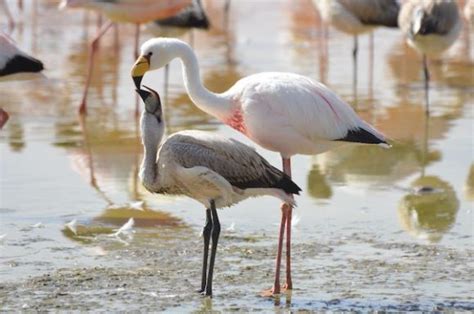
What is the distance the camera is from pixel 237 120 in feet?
24.9

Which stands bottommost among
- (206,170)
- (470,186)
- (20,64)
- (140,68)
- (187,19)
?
(470,186)

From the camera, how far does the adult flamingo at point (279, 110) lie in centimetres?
741

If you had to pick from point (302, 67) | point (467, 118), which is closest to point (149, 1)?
point (302, 67)

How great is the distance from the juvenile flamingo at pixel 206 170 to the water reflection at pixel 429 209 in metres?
1.81

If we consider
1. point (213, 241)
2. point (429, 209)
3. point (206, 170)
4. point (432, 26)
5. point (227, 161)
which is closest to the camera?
point (206, 170)

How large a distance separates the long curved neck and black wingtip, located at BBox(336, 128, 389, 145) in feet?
2.24

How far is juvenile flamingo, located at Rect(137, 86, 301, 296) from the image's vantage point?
702cm

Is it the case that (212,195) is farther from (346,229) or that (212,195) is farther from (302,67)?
(302,67)

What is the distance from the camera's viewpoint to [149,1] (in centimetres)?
1441

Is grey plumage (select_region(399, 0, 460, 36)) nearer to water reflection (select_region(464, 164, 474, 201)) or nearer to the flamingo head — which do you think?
water reflection (select_region(464, 164, 474, 201))

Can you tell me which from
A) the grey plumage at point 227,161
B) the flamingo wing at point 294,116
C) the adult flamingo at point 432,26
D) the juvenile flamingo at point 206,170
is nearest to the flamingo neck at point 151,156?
the juvenile flamingo at point 206,170

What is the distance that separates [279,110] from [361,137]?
502 mm

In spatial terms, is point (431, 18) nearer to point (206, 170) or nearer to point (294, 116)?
point (294, 116)

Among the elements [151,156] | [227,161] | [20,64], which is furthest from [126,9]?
[227,161]
